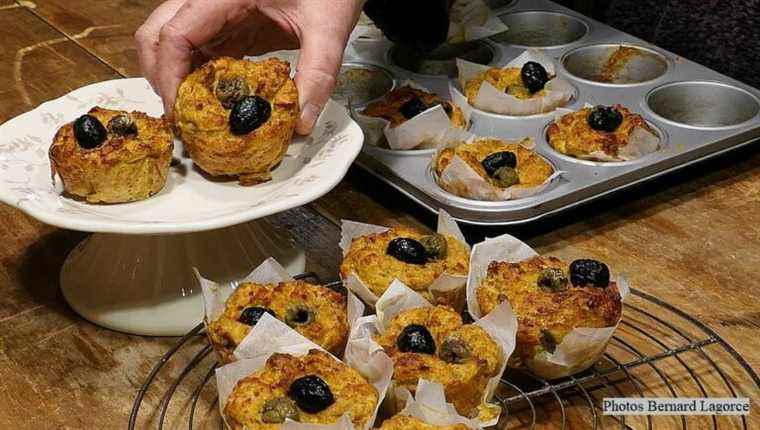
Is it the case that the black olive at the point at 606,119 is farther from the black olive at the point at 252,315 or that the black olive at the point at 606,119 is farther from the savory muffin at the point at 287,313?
the black olive at the point at 252,315

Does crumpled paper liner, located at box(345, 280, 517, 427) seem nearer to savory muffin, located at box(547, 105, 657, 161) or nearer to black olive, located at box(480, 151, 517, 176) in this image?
black olive, located at box(480, 151, 517, 176)

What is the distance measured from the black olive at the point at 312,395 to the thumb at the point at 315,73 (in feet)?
2.20

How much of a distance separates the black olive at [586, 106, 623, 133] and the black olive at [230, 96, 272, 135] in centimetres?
90

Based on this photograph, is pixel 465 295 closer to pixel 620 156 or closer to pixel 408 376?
pixel 408 376

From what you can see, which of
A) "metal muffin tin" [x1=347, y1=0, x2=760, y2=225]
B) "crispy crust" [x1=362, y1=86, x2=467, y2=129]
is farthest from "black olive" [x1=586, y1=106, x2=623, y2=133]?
"crispy crust" [x1=362, y1=86, x2=467, y2=129]

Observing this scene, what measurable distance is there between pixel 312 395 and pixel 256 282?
38cm

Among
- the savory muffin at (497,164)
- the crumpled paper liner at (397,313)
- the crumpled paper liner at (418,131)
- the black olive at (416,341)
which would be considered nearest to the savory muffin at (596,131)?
the savory muffin at (497,164)

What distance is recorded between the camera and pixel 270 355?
5.81 ft

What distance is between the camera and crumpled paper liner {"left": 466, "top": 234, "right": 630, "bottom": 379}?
1.83 m

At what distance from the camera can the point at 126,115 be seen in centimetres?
215

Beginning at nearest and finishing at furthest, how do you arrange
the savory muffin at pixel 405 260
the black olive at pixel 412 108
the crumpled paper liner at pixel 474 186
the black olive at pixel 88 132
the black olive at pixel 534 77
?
the savory muffin at pixel 405 260 < the black olive at pixel 88 132 < the crumpled paper liner at pixel 474 186 < the black olive at pixel 412 108 < the black olive at pixel 534 77

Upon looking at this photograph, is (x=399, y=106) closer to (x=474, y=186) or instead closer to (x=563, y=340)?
(x=474, y=186)

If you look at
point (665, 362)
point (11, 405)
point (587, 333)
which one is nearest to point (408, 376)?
point (587, 333)

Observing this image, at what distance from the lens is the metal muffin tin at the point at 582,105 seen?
2.43m
